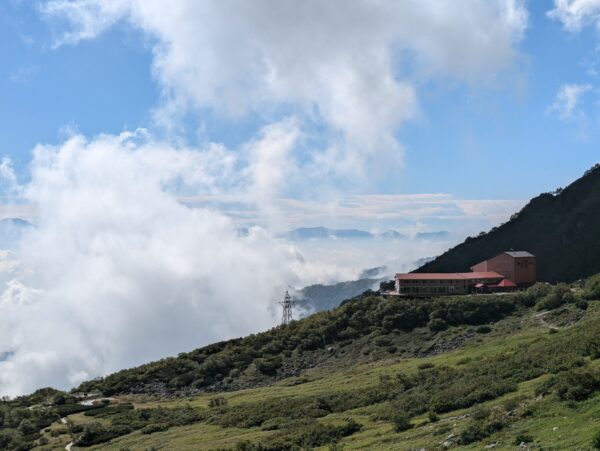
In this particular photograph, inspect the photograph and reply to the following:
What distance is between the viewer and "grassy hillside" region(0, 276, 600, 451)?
81.7ft

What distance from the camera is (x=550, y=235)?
447 feet

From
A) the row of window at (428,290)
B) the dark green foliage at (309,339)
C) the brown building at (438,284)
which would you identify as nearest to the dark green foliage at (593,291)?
the dark green foliage at (309,339)

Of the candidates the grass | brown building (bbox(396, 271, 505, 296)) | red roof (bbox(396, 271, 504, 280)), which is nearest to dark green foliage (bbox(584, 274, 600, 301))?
the grass

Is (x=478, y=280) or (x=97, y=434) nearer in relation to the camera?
(x=97, y=434)

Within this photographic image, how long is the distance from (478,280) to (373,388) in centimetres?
5713

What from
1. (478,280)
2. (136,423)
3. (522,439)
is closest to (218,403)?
(136,423)

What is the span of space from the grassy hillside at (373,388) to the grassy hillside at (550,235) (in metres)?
44.5

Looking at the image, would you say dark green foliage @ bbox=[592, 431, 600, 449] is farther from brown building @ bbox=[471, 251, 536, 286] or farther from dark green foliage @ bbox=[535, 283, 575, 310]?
brown building @ bbox=[471, 251, 536, 286]

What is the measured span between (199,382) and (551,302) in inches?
1813

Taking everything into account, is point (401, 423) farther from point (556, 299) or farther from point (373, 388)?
point (556, 299)

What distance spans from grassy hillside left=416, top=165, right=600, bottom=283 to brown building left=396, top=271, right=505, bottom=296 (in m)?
25.9

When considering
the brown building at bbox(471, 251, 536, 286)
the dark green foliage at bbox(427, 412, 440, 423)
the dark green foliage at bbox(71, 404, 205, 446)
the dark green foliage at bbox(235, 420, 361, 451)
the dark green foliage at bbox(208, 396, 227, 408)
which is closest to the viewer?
the dark green foliage at bbox(427, 412, 440, 423)

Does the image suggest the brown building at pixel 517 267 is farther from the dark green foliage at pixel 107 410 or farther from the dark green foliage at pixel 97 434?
the dark green foliage at pixel 97 434

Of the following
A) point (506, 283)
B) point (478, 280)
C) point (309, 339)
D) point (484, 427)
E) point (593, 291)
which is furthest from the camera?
point (478, 280)
